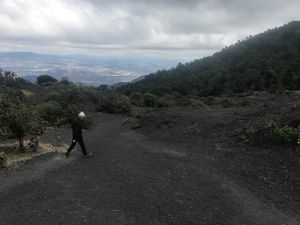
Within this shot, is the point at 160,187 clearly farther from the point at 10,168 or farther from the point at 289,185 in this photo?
the point at 10,168

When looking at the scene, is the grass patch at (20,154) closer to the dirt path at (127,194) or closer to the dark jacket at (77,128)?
the dirt path at (127,194)

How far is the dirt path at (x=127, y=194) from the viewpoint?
988 cm

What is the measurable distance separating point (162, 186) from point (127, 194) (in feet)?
4.02

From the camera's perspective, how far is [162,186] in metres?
12.5

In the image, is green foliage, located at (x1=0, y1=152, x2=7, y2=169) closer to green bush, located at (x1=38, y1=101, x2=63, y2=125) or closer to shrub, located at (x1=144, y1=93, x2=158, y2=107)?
green bush, located at (x1=38, y1=101, x2=63, y2=125)

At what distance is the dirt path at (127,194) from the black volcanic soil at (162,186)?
22 millimetres

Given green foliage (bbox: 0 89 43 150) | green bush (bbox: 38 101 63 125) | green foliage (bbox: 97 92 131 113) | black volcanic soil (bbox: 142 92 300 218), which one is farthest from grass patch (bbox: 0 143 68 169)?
green foliage (bbox: 97 92 131 113)

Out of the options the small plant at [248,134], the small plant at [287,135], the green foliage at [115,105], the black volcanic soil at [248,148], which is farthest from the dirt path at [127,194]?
the green foliage at [115,105]

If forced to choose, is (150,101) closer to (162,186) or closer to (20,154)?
(20,154)

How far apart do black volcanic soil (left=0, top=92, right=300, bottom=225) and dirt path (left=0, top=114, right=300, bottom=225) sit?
0.07 feet

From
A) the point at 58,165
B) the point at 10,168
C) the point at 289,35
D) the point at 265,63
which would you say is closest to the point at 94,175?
the point at 58,165

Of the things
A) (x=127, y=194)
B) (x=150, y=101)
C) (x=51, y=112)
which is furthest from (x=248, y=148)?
(x=150, y=101)

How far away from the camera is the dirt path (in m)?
9.88

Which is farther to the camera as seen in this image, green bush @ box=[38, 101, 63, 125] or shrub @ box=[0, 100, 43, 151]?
green bush @ box=[38, 101, 63, 125]
